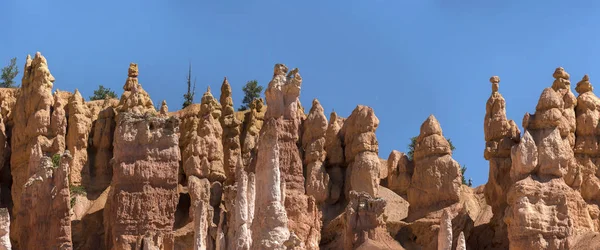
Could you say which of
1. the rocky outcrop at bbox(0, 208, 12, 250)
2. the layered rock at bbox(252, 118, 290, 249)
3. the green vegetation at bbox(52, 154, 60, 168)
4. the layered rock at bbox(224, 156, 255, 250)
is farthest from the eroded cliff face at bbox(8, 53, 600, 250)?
the layered rock at bbox(252, 118, 290, 249)

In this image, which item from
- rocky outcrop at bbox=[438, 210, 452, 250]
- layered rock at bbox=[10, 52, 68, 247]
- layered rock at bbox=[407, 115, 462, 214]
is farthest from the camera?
layered rock at bbox=[10, 52, 68, 247]

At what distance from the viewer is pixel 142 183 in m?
56.2

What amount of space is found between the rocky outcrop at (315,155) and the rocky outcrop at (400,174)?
359 cm

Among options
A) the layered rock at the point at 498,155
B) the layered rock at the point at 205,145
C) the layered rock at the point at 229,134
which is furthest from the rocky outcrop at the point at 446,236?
the layered rock at the point at 229,134

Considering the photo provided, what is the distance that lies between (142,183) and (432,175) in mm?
11576

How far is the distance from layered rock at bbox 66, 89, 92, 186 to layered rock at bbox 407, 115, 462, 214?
1423 centimetres

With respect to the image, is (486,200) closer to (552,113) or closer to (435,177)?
(435,177)

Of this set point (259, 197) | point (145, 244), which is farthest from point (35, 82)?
point (259, 197)

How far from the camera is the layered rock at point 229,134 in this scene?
65938 millimetres

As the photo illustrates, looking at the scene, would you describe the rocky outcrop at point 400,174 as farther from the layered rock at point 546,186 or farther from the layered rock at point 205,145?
the layered rock at point 546,186

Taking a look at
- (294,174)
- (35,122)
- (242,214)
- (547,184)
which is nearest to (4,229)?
(242,214)

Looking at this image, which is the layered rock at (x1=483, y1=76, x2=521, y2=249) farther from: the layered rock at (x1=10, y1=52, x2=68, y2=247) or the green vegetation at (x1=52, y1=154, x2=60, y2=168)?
the layered rock at (x1=10, y1=52, x2=68, y2=247)

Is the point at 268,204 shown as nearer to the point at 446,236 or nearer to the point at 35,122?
the point at 446,236

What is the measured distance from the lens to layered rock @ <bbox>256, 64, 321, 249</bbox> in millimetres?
54875
